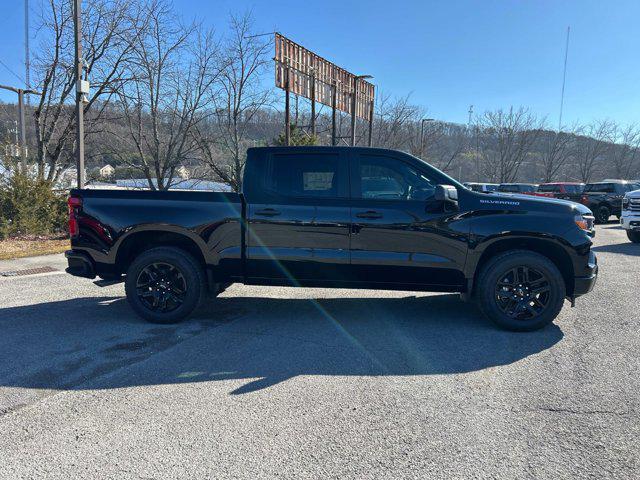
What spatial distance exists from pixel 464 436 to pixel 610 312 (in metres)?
4.05

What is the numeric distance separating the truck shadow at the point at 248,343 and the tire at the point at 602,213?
2000cm

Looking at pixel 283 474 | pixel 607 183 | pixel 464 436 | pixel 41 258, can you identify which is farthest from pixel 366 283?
pixel 607 183

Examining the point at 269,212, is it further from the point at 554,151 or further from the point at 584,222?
the point at 554,151

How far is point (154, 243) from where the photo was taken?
5.43m

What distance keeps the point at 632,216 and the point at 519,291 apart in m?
10.7

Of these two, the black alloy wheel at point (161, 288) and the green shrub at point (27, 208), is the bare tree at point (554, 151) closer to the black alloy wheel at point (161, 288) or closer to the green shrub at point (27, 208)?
the green shrub at point (27, 208)

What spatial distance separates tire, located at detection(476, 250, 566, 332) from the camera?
495 centimetres

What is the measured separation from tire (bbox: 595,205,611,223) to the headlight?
20155 millimetres

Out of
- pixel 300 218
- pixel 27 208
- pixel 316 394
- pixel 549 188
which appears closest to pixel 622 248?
pixel 300 218

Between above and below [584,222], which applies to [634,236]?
below

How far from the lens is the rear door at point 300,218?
504cm

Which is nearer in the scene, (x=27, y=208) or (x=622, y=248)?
(x=27, y=208)

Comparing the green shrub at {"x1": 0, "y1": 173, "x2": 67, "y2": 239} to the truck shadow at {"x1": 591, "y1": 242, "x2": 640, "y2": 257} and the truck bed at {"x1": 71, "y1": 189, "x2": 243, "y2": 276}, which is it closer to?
the truck bed at {"x1": 71, "y1": 189, "x2": 243, "y2": 276}

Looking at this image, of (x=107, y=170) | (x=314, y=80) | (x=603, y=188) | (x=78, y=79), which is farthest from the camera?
(x=603, y=188)
